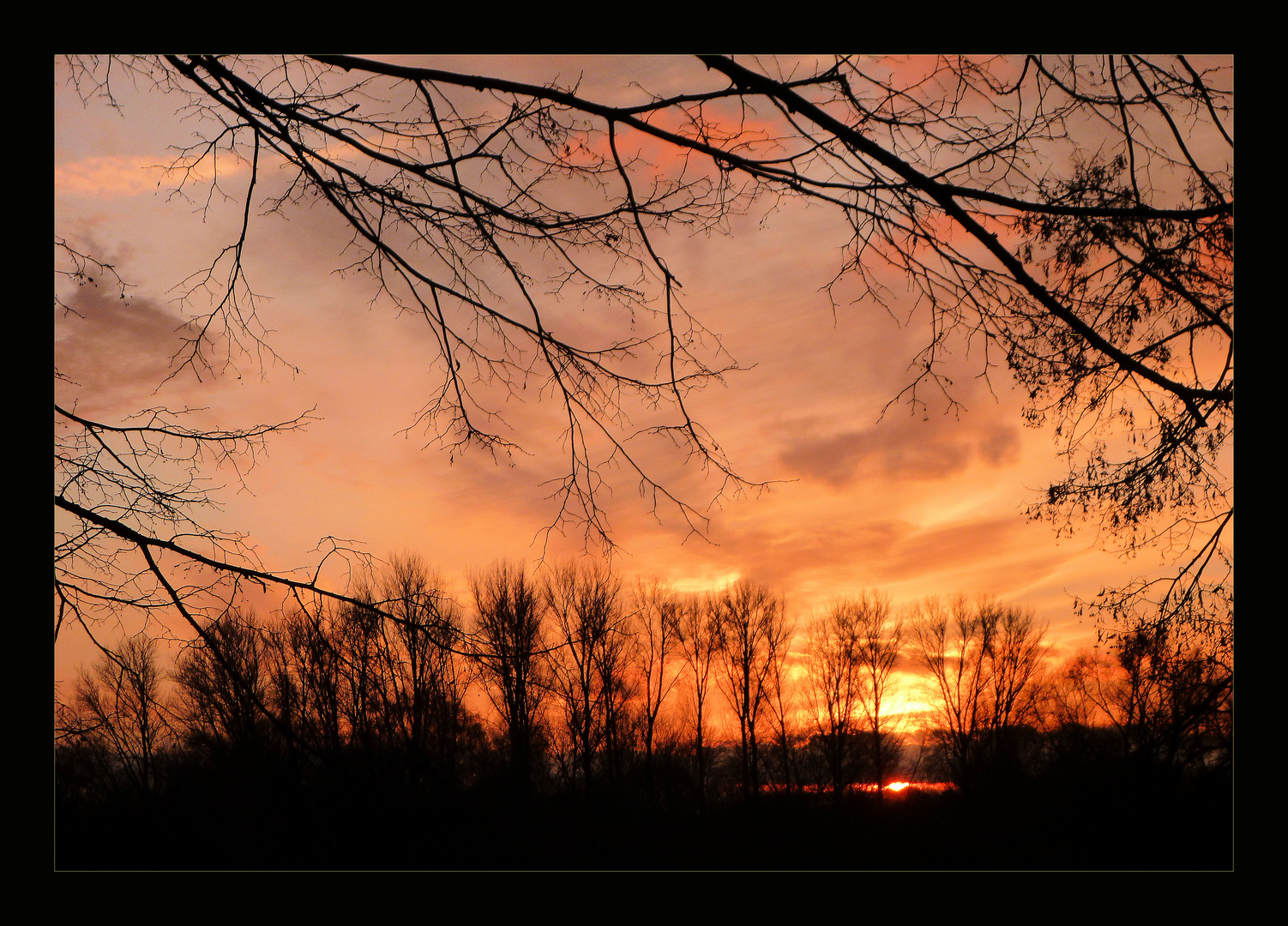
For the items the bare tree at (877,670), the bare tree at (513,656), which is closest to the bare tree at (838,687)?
the bare tree at (877,670)

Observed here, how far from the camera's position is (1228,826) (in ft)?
11.4

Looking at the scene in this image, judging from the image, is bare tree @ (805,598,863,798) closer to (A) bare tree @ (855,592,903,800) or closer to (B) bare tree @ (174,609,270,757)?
(A) bare tree @ (855,592,903,800)

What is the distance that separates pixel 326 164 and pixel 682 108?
1565 millimetres

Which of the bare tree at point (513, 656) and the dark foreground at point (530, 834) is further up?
the bare tree at point (513, 656)

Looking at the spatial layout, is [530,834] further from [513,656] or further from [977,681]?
[977,681]

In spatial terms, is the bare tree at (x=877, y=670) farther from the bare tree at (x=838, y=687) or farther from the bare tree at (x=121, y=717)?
the bare tree at (x=121, y=717)

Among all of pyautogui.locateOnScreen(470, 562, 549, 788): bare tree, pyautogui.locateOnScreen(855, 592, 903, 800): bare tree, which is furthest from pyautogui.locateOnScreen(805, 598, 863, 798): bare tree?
pyautogui.locateOnScreen(470, 562, 549, 788): bare tree

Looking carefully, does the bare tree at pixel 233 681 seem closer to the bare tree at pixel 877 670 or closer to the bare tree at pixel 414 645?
the bare tree at pixel 414 645

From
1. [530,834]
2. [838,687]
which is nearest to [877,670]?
[838,687]

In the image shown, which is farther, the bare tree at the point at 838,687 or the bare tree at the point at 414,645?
the bare tree at the point at 838,687

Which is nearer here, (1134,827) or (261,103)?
(261,103)
